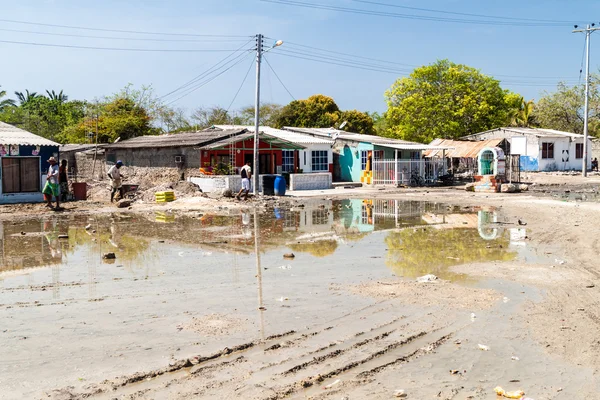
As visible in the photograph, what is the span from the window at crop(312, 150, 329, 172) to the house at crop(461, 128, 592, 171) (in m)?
15.1

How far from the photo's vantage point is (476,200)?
1032 inches

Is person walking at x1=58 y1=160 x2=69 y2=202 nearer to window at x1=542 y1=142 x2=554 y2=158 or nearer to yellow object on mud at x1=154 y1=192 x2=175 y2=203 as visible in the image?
yellow object on mud at x1=154 y1=192 x2=175 y2=203

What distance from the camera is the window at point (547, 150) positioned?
1919 inches

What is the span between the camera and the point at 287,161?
36.7 meters

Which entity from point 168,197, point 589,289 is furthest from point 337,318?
point 168,197

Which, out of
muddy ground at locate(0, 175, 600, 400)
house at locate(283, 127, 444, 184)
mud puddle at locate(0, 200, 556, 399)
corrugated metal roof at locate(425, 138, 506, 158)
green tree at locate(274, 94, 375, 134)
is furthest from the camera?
green tree at locate(274, 94, 375, 134)

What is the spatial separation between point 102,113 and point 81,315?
4435 cm

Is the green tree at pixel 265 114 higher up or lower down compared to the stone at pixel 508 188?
higher up

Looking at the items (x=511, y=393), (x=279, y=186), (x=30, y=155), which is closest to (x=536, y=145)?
(x=279, y=186)

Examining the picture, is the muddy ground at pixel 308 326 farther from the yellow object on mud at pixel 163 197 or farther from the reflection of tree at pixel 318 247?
the yellow object on mud at pixel 163 197

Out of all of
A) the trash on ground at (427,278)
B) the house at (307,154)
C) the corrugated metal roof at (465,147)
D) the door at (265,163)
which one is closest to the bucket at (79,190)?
the door at (265,163)

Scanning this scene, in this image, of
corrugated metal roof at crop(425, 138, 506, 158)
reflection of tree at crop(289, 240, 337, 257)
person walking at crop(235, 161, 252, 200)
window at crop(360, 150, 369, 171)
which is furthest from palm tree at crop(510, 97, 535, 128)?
reflection of tree at crop(289, 240, 337, 257)

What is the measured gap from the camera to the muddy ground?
17.7 ft

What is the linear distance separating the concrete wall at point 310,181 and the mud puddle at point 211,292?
14729 millimetres
